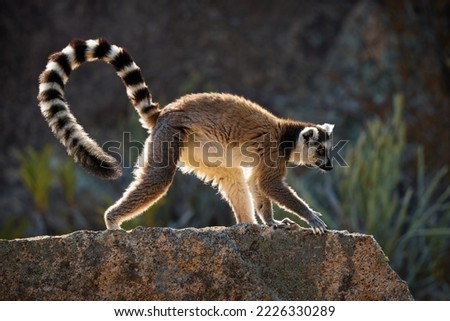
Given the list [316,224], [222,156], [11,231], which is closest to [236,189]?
[222,156]

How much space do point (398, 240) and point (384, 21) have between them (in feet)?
24.1

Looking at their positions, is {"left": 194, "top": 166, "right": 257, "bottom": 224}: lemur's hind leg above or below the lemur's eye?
below

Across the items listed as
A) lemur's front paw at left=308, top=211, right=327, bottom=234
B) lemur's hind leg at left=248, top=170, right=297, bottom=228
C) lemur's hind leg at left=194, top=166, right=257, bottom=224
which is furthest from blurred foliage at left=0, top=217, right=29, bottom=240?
lemur's front paw at left=308, top=211, right=327, bottom=234

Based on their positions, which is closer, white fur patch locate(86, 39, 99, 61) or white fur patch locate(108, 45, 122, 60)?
white fur patch locate(86, 39, 99, 61)

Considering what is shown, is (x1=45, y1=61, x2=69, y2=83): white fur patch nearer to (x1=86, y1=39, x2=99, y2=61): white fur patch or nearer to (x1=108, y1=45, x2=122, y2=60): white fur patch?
(x1=86, y1=39, x2=99, y2=61): white fur patch

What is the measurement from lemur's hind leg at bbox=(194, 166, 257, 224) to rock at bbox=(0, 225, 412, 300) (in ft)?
4.65

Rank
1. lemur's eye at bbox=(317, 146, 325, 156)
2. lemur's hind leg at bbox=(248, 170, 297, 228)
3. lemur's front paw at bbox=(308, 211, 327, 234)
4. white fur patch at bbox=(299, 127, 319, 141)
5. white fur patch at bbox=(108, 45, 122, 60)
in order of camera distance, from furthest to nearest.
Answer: lemur's eye at bbox=(317, 146, 325, 156) → white fur patch at bbox=(299, 127, 319, 141) → lemur's hind leg at bbox=(248, 170, 297, 228) → white fur patch at bbox=(108, 45, 122, 60) → lemur's front paw at bbox=(308, 211, 327, 234)

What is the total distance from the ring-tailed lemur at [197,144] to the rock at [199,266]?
2.09ft

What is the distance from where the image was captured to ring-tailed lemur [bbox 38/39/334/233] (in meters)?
7.35

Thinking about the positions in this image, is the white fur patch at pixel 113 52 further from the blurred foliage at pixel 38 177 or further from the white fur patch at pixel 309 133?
the blurred foliage at pixel 38 177

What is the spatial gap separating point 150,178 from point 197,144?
1.93ft

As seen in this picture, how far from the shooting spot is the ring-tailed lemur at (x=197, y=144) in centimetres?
735

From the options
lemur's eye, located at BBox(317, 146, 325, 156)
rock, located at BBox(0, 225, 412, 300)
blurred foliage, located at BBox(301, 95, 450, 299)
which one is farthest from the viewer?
blurred foliage, located at BBox(301, 95, 450, 299)

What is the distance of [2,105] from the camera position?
67.3 ft
